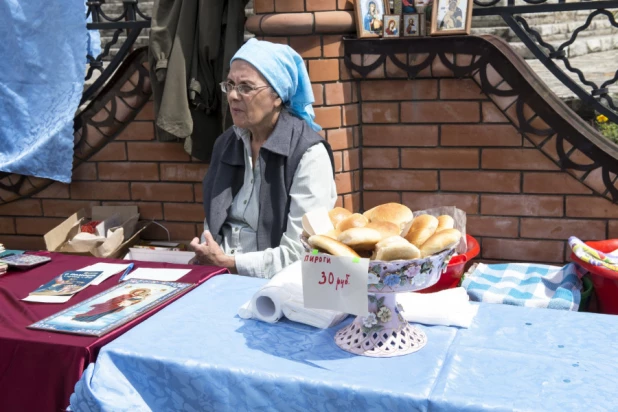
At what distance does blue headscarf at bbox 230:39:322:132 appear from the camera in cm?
284

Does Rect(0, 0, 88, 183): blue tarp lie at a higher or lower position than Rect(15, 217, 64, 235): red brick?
higher

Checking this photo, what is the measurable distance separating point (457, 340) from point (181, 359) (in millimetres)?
720

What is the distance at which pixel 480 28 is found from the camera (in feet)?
18.6

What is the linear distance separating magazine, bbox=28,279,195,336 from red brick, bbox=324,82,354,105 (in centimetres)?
137

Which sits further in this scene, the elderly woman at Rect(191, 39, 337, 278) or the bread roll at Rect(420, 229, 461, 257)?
the elderly woman at Rect(191, 39, 337, 278)

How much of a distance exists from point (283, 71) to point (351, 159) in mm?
778

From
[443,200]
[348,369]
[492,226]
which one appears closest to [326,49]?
[443,200]

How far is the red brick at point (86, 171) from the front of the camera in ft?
13.4

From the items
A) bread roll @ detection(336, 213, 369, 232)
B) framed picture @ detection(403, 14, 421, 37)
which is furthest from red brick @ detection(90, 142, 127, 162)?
bread roll @ detection(336, 213, 369, 232)

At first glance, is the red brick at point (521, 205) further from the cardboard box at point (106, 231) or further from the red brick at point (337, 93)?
the cardboard box at point (106, 231)

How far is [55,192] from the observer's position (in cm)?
418

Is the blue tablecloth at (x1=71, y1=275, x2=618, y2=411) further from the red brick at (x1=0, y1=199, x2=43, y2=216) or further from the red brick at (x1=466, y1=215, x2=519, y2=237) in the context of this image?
the red brick at (x1=0, y1=199, x2=43, y2=216)

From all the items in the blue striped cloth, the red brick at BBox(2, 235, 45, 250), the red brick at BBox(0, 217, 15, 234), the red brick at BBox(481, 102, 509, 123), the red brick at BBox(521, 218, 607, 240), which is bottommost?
the red brick at BBox(2, 235, 45, 250)

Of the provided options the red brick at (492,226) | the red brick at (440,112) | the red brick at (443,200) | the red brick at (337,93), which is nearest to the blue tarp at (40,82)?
the red brick at (337,93)
